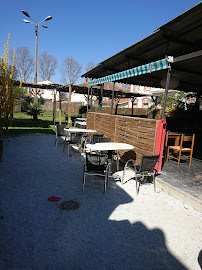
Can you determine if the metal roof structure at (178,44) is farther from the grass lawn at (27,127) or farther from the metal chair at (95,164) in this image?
the grass lawn at (27,127)

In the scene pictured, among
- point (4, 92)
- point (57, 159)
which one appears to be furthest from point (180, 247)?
point (4, 92)

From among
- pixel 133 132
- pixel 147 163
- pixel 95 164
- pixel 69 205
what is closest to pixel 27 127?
pixel 133 132

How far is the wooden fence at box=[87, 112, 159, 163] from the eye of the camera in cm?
→ 474

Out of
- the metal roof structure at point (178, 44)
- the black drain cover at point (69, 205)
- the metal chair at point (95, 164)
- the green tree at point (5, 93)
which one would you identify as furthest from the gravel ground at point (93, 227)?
the green tree at point (5, 93)

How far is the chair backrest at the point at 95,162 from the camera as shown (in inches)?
150

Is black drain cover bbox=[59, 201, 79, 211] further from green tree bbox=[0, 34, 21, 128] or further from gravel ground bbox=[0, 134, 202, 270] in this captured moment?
green tree bbox=[0, 34, 21, 128]

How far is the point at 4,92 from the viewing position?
936 centimetres

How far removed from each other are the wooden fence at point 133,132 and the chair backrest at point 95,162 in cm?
162

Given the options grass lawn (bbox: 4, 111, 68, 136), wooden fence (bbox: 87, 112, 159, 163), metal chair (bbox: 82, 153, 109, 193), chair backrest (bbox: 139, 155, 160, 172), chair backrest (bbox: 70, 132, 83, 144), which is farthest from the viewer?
grass lawn (bbox: 4, 111, 68, 136)

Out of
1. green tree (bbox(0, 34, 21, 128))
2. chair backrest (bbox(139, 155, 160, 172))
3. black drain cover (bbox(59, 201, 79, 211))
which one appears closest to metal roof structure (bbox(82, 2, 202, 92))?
chair backrest (bbox(139, 155, 160, 172))

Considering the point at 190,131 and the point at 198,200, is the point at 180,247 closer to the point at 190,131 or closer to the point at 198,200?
the point at 198,200

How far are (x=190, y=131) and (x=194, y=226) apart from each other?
19.5 feet

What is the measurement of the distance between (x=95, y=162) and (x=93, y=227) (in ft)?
4.82

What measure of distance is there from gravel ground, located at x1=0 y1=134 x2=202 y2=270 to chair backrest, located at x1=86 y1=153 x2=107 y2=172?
53cm
